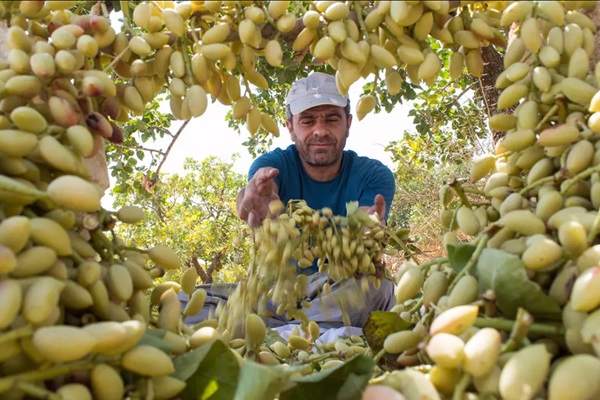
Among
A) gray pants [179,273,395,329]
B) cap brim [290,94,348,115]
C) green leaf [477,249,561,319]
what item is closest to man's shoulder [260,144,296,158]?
cap brim [290,94,348,115]

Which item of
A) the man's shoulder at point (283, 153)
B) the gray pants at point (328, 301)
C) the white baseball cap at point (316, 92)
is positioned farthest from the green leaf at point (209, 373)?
the man's shoulder at point (283, 153)

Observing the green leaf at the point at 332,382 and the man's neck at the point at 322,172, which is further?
the man's neck at the point at 322,172

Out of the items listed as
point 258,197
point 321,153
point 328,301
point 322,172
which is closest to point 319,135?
point 321,153

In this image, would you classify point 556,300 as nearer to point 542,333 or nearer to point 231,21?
point 542,333

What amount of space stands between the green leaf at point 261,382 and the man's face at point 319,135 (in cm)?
259

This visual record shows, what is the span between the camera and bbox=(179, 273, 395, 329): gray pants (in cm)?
179

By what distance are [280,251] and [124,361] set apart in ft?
2.74

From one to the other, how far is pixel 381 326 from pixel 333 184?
2481 millimetres

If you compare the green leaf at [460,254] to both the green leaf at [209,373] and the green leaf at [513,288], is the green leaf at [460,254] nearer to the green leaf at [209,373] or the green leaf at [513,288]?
the green leaf at [513,288]

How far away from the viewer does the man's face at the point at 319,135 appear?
307 centimetres

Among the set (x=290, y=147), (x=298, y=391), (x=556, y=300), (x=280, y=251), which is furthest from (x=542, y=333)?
(x=290, y=147)

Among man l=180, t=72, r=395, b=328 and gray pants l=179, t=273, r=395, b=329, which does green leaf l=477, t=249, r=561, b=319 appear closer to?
gray pants l=179, t=273, r=395, b=329

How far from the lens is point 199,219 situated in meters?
8.70

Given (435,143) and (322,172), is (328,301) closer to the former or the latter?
(322,172)
